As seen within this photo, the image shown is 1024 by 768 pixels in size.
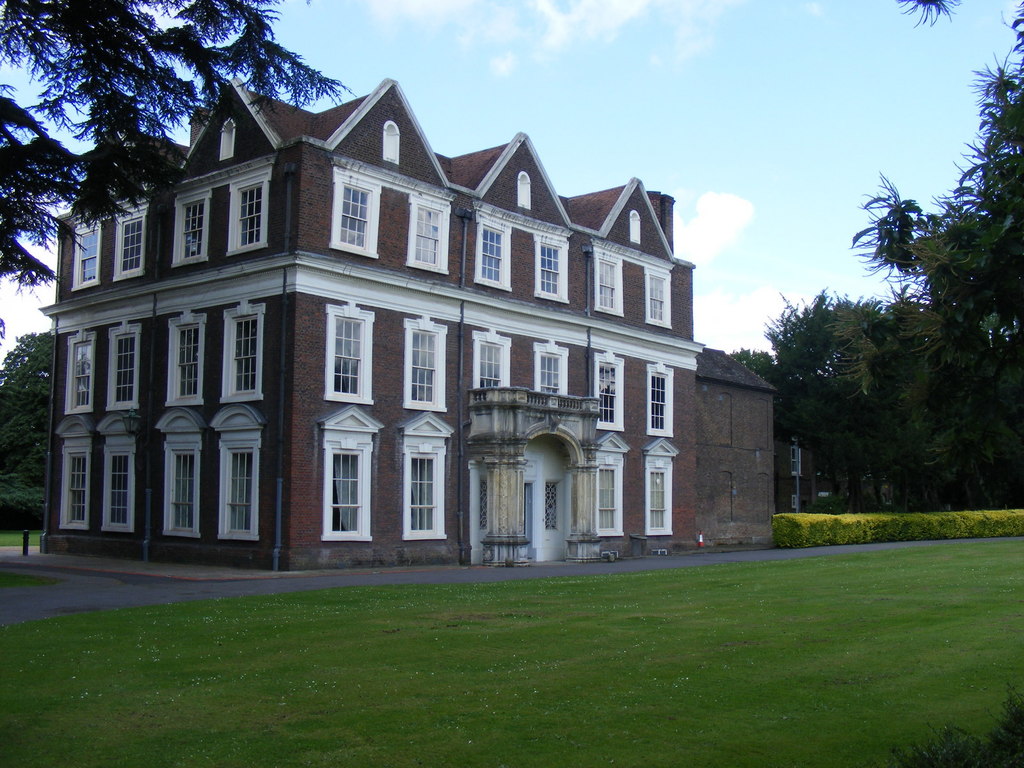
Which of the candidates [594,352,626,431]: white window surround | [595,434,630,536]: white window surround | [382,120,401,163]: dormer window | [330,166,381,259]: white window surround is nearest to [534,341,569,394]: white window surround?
[594,352,626,431]: white window surround

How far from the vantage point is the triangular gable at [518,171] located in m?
34.2

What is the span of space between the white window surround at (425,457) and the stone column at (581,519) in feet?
16.2

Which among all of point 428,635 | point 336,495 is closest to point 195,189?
point 336,495

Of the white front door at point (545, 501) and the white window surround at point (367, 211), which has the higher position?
the white window surround at point (367, 211)

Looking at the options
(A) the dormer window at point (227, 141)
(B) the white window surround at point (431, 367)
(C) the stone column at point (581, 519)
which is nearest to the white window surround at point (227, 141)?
(A) the dormer window at point (227, 141)

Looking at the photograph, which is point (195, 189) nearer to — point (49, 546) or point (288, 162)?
point (288, 162)

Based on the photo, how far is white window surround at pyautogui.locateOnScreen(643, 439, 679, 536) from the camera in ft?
128

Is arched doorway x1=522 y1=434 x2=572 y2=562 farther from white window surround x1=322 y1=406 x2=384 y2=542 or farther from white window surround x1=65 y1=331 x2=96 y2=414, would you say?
white window surround x1=65 y1=331 x2=96 y2=414

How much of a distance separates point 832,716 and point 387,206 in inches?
941

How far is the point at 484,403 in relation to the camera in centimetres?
3206

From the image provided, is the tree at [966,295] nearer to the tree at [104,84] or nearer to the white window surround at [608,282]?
the tree at [104,84]

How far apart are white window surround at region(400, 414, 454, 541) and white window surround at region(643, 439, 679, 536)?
10138 mm

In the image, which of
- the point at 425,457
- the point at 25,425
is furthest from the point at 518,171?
the point at 25,425

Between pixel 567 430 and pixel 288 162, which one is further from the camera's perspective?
pixel 567 430
